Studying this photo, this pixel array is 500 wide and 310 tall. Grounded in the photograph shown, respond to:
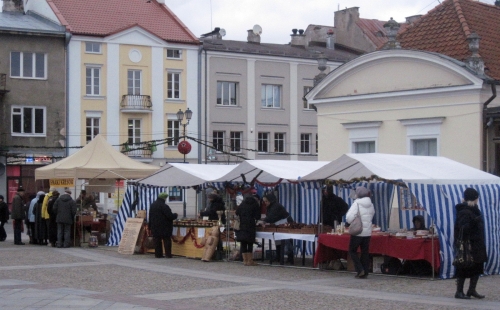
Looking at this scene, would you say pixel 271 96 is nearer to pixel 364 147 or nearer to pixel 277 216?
pixel 364 147

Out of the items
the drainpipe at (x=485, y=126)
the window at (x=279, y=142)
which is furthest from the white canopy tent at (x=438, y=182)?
the window at (x=279, y=142)

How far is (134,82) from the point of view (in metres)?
52.9

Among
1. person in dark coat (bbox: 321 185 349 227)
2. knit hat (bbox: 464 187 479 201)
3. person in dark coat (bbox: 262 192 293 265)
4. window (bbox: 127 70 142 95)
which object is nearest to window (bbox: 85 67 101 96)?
window (bbox: 127 70 142 95)

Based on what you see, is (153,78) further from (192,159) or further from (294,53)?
(294,53)

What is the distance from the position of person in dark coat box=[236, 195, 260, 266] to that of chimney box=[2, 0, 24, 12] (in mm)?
38453

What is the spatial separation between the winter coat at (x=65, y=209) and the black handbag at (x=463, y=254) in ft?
45.7

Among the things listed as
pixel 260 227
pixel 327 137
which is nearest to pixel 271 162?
pixel 260 227

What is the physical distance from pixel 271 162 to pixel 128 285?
21.6 feet

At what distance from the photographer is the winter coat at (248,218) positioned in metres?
19.9

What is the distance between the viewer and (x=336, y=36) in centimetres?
6738

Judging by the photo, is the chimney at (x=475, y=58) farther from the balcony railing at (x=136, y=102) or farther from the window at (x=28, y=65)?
the window at (x=28, y=65)

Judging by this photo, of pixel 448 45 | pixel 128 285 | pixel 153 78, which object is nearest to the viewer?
pixel 128 285

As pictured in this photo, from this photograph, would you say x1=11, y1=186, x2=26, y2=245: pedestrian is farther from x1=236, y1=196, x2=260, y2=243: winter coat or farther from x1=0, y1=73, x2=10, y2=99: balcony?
x1=0, y1=73, x2=10, y2=99: balcony

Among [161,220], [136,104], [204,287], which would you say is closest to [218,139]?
[136,104]
